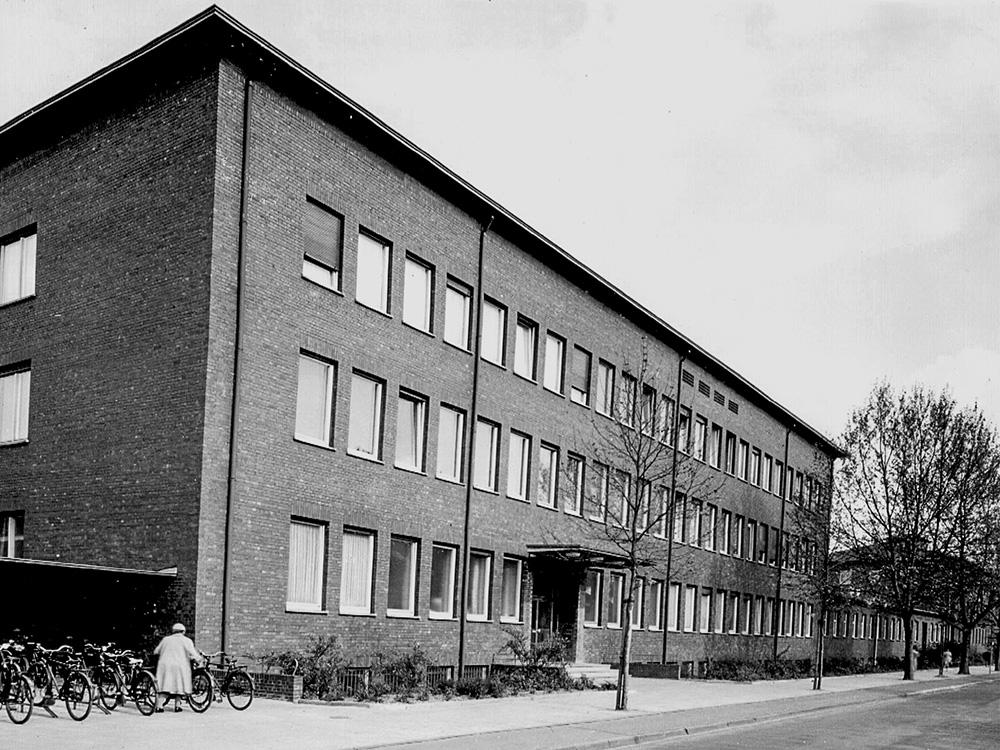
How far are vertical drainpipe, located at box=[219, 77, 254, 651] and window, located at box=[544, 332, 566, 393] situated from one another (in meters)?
13.5

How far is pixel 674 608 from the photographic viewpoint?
46.0 metres

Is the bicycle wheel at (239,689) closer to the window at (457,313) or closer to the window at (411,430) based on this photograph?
the window at (411,430)

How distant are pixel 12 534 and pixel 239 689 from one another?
30.0 ft

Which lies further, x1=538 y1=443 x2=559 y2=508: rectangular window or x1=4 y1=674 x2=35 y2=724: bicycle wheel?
x1=538 y1=443 x2=559 y2=508: rectangular window

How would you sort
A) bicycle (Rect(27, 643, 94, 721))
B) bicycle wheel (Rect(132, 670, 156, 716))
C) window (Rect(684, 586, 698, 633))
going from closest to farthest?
bicycle (Rect(27, 643, 94, 721))
bicycle wheel (Rect(132, 670, 156, 716))
window (Rect(684, 586, 698, 633))

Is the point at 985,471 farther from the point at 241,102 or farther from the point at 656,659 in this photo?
the point at 241,102

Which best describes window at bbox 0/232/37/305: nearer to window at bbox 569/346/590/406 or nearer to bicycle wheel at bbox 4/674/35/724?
bicycle wheel at bbox 4/674/35/724

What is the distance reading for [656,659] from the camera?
4384 cm

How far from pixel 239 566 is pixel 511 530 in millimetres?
11308

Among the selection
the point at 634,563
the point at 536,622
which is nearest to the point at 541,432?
the point at 536,622

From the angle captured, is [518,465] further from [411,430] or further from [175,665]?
[175,665]

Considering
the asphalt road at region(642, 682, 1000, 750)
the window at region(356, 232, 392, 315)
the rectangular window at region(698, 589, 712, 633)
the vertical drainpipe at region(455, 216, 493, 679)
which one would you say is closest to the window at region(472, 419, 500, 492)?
the vertical drainpipe at region(455, 216, 493, 679)

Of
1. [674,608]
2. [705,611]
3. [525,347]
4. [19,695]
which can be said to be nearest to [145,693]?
[19,695]

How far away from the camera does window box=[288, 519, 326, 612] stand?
2403 cm
